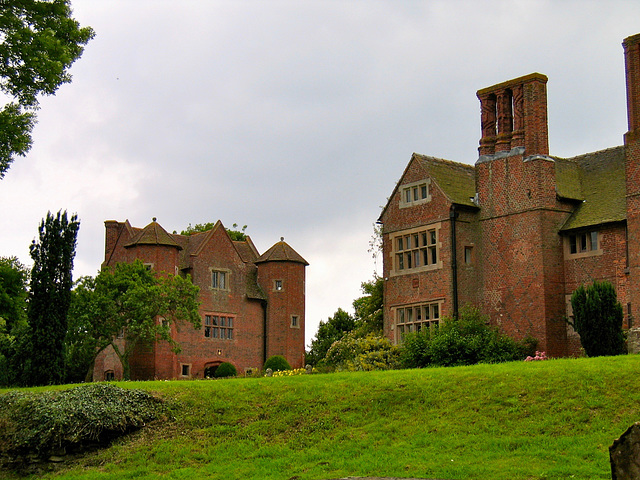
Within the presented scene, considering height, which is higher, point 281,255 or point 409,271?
point 281,255

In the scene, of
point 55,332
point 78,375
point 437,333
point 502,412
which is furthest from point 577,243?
point 78,375

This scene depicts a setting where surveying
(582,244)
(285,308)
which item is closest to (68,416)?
(582,244)

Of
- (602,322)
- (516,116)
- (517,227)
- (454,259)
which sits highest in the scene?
(516,116)

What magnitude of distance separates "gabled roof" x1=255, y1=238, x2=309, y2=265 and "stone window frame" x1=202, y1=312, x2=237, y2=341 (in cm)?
449

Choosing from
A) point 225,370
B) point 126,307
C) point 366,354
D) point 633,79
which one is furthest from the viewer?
point 225,370

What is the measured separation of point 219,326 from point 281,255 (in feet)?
20.2

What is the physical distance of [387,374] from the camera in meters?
24.0

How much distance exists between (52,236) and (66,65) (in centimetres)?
1314

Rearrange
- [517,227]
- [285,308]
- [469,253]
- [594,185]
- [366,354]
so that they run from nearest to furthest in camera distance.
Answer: [517,227] < [594,185] < [366,354] < [469,253] < [285,308]

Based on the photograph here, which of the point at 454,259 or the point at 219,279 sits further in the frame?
the point at 219,279

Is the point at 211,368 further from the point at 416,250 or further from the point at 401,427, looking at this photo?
the point at 401,427

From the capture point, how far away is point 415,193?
3688cm

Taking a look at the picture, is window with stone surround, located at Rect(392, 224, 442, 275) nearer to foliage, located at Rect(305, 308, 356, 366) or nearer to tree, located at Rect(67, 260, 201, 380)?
tree, located at Rect(67, 260, 201, 380)

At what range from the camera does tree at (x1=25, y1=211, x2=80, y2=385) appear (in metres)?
35.1
